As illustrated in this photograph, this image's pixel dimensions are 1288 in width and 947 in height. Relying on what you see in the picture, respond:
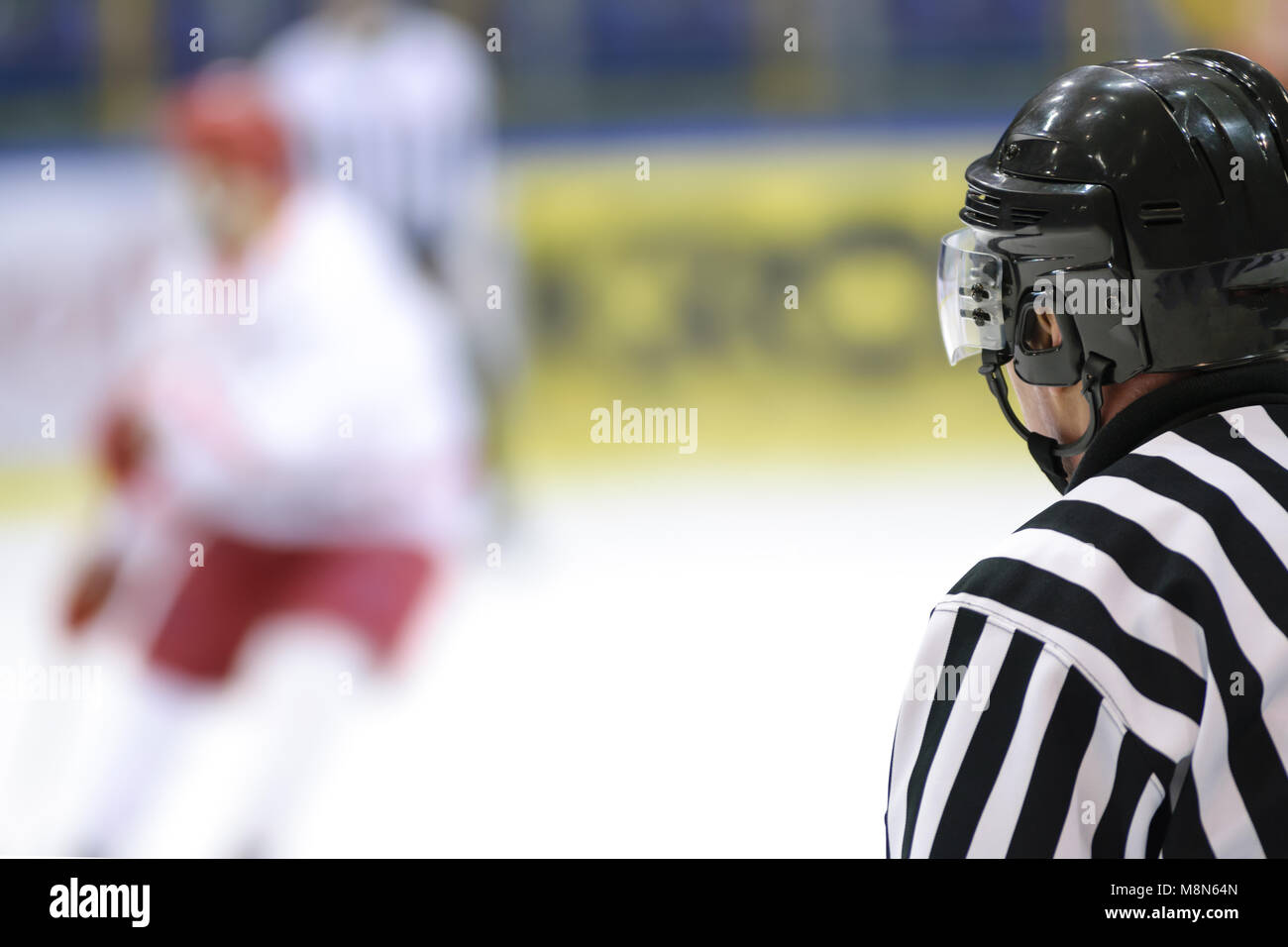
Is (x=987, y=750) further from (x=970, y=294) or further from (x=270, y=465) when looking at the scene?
(x=270, y=465)

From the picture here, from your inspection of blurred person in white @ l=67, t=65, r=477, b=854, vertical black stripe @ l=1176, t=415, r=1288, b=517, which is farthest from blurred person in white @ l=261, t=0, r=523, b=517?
vertical black stripe @ l=1176, t=415, r=1288, b=517

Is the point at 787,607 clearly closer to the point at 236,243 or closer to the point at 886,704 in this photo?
the point at 886,704

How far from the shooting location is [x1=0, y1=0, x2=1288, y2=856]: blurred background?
2812 mm

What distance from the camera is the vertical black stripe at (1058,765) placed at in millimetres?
902

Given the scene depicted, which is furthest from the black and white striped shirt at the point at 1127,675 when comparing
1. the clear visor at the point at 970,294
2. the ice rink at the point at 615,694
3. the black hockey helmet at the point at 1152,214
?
the ice rink at the point at 615,694

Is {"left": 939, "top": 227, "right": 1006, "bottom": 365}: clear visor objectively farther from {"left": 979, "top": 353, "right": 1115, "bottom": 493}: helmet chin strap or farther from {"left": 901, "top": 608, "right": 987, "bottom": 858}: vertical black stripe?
{"left": 901, "top": 608, "right": 987, "bottom": 858}: vertical black stripe

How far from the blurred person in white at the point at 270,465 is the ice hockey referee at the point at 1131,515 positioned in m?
1.95

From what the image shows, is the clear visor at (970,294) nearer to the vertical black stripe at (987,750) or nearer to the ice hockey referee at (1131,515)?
the ice hockey referee at (1131,515)

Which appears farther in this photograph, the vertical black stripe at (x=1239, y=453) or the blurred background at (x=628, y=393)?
the blurred background at (x=628, y=393)

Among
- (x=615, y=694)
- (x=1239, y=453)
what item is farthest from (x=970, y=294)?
(x=615, y=694)

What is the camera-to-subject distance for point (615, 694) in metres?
3.09

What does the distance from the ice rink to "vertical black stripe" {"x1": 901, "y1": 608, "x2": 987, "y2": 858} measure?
4.74ft

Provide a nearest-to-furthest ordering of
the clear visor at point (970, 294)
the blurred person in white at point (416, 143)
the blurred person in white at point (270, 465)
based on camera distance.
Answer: the clear visor at point (970, 294) < the blurred person in white at point (270, 465) < the blurred person in white at point (416, 143)

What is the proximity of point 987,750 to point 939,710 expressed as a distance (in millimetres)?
44
